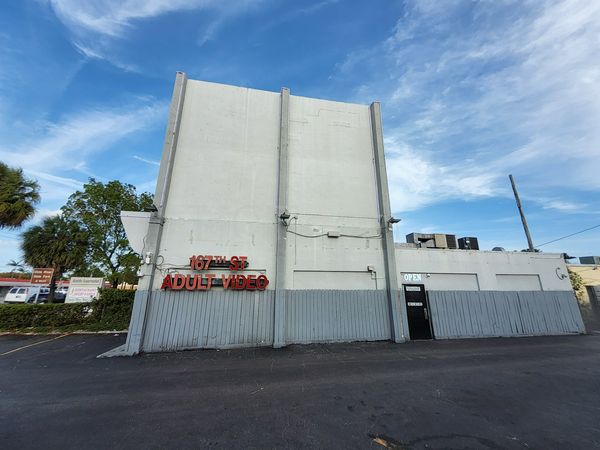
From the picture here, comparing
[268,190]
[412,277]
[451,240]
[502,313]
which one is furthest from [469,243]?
[268,190]

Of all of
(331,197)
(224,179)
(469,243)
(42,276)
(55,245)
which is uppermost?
(224,179)

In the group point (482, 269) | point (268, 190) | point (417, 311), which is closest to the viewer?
point (268, 190)

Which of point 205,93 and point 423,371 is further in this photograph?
point 205,93

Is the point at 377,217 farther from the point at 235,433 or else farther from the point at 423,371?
the point at 235,433

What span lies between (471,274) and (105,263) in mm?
24034

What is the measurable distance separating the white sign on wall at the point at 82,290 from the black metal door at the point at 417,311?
17398 millimetres

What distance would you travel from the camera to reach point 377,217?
11531 mm

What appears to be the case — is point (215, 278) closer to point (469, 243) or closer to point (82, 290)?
point (82, 290)

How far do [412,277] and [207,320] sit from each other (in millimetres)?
8946

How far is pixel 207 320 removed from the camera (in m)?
9.23

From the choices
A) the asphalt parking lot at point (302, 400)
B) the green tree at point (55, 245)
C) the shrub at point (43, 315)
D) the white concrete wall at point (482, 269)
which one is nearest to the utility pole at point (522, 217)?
the white concrete wall at point (482, 269)

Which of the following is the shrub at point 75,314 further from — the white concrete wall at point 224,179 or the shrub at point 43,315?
the white concrete wall at point 224,179

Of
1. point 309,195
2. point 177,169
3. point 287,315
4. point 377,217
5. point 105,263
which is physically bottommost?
point 287,315

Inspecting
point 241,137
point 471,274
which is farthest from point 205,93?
point 471,274
